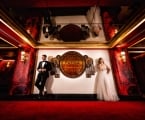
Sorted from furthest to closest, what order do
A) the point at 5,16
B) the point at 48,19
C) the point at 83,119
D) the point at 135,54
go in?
the point at 135,54 < the point at 48,19 < the point at 5,16 < the point at 83,119

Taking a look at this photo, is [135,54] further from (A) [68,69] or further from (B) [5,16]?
(B) [5,16]

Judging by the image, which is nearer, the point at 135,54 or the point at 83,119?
the point at 83,119

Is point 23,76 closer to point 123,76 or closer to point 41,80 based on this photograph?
point 41,80

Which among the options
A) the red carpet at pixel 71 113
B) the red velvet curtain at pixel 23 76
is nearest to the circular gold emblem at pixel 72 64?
the red velvet curtain at pixel 23 76

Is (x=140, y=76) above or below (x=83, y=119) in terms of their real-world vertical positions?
above

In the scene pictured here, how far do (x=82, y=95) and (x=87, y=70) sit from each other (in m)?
1.14

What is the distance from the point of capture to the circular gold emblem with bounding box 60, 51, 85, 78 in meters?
5.21

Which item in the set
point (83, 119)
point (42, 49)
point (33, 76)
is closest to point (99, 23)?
point (42, 49)

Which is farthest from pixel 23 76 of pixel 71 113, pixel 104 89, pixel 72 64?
pixel 104 89

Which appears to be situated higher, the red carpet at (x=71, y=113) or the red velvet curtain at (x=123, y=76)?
the red velvet curtain at (x=123, y=76)

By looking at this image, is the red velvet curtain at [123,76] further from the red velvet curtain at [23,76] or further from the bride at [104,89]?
the red velvet curtain at [23,76]

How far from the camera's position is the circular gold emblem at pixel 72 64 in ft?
17.1

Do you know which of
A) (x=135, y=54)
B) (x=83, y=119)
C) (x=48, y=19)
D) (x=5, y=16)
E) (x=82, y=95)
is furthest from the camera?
(x=135, y=54)

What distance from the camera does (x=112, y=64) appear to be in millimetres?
5262
